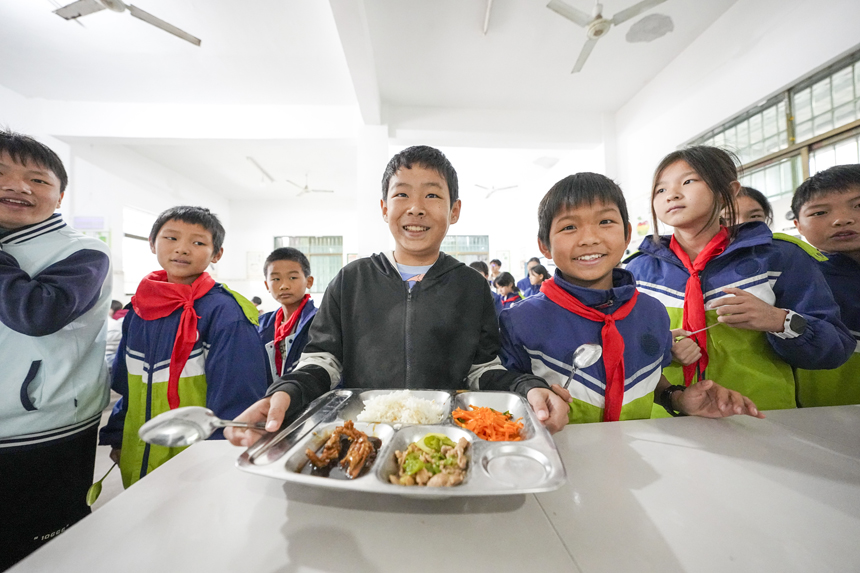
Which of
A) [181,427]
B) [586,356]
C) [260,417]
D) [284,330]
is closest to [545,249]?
[586,356]

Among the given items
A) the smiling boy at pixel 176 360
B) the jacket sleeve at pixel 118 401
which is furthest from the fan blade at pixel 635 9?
the jacket sleeve at pixel 118 401

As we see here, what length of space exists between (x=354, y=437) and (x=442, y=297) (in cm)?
60

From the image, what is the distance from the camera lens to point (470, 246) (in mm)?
10180

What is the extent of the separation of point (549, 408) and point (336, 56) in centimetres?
438

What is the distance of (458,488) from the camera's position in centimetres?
49

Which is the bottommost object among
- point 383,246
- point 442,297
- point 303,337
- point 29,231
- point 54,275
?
point 303,337

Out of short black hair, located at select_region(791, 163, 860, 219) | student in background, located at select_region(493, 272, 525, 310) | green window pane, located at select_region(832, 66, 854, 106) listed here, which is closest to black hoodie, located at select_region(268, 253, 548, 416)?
short black hair, located at select_region(791, 163, 860, 219)

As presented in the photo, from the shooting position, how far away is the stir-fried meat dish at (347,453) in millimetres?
616

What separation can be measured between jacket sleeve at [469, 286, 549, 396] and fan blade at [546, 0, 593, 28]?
3.02m

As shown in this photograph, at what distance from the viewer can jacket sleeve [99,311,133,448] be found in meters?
1.30

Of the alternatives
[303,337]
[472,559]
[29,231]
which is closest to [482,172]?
[303,337]

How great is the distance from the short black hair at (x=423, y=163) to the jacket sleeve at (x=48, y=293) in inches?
43.6

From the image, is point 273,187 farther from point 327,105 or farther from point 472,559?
point 472,559

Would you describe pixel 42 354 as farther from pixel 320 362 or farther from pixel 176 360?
pixel 320 362
